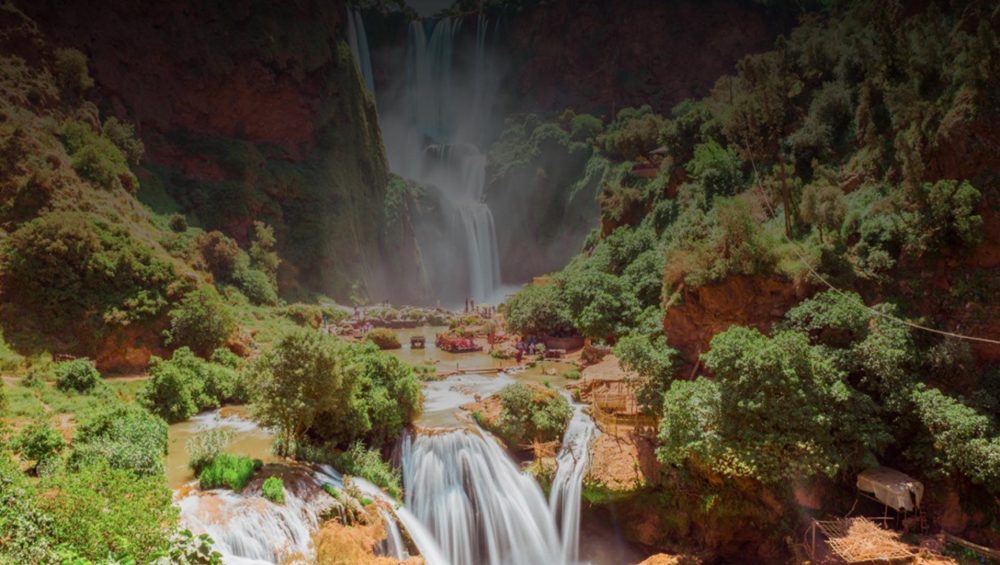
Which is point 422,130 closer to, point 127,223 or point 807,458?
point 127,223

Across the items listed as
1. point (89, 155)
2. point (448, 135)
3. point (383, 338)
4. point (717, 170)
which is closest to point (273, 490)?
point (383, 338)

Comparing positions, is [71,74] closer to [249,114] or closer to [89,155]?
[89,155]

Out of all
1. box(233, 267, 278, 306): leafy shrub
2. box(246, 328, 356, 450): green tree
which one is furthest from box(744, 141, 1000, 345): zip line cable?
box(233, 267, 278, 306): leafy shrub

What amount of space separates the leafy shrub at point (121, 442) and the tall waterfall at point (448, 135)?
53.7 m

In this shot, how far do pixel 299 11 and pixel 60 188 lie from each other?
3475cm

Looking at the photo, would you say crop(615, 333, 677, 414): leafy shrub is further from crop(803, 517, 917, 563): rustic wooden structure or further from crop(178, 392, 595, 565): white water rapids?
crop(803, 517, 917, 563): rustic wooden structure

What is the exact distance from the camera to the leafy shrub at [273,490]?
15.0 metres

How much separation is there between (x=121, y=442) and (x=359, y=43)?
70119mm

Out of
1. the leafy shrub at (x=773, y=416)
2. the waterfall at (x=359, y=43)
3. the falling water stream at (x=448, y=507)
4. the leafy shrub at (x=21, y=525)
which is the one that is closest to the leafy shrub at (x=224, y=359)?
the falling water stream at (x=448, y=507)

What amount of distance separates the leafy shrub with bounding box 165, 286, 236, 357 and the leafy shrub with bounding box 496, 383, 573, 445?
1466 centimetres

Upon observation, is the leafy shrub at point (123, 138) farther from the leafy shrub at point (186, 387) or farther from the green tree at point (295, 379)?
the green tree at point (295, 379)

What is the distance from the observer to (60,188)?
26.4 metres

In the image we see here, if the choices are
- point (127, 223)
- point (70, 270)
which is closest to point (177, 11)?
point (127, 223)

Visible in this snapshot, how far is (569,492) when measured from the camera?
2067cm
